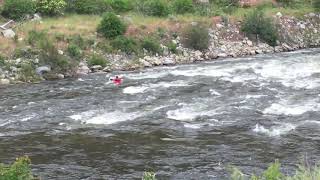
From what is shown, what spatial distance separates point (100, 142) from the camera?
2019cm

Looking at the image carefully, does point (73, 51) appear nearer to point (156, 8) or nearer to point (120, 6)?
point (156, 8)

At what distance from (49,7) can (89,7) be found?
130 inches

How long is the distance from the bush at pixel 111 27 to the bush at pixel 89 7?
232 inches

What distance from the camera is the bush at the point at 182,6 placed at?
1807 inches

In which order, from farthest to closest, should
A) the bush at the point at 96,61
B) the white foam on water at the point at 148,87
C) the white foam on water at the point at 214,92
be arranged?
the bush at the point at 96,61 < the white foam on water at the point at 148,87 < the white foam on water at the point at 214,92

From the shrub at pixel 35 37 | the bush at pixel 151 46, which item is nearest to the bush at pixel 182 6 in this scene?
the bush at pixel 151 46

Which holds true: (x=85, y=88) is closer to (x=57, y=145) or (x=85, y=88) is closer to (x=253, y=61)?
(x=57, y=145)

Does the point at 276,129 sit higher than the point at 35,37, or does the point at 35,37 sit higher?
the point at 35,37

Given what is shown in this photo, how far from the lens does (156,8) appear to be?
44.4m

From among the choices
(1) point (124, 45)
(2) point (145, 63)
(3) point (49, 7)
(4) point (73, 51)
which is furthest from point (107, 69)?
(3) point (49, 7)

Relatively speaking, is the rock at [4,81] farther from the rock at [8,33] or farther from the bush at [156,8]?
the bush at [156,8]

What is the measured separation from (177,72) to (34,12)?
14393 mm

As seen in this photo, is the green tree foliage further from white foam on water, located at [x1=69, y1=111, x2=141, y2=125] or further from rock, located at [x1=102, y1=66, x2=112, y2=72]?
white foam on water, located at [x1=69, y1=111, x2=141, y2=125]

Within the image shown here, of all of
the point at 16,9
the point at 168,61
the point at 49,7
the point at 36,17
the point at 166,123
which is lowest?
the point at 168,61
